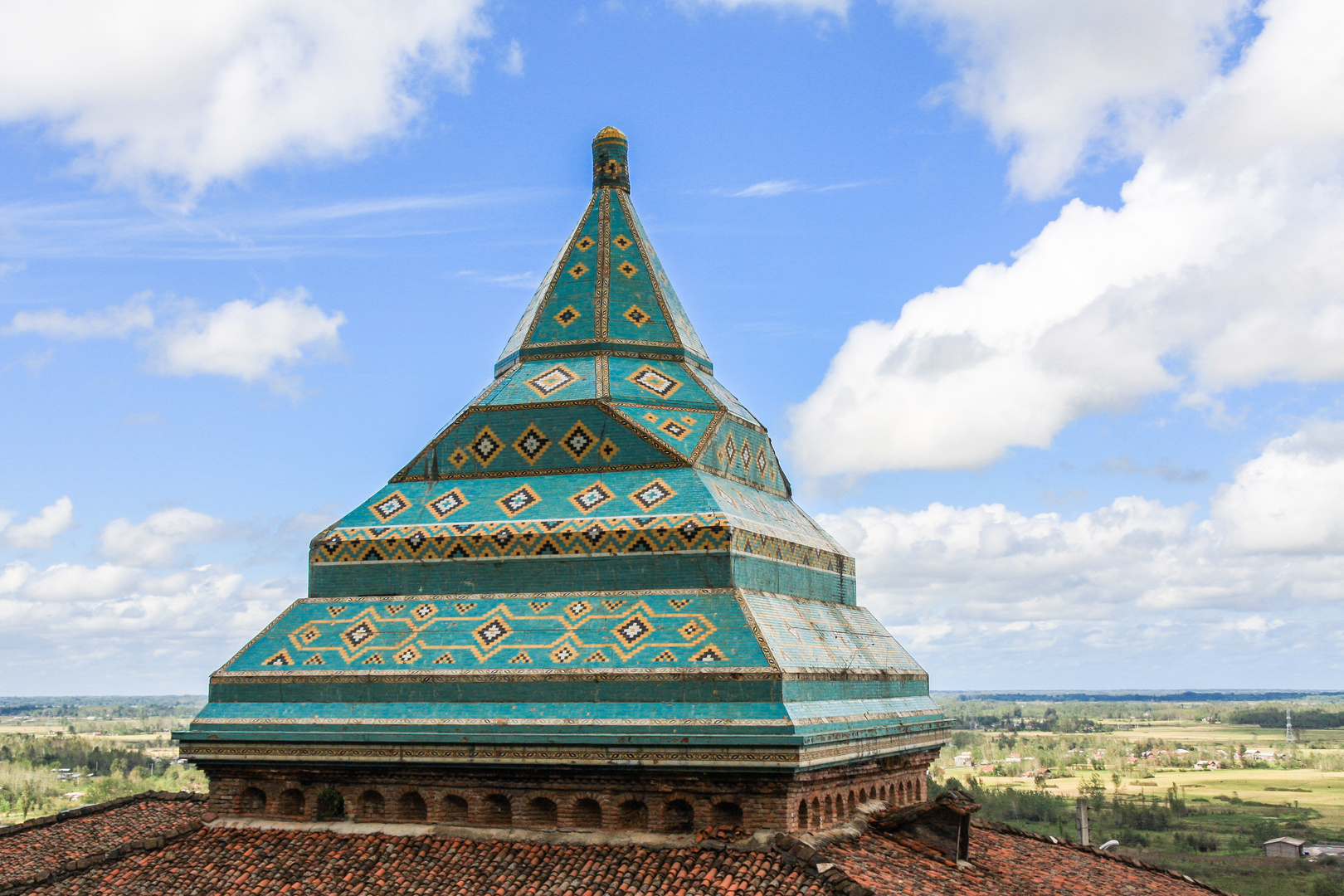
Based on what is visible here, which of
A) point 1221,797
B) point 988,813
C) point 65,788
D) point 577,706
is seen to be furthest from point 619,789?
point 1221,797

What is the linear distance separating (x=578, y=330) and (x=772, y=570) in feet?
16.5

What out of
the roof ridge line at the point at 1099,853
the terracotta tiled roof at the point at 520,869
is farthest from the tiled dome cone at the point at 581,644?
the roof ridge line at the point at 1099,853

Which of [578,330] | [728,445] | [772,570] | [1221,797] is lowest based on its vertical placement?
[1221,797]

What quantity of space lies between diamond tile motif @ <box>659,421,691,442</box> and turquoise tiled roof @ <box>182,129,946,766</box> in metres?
0.04

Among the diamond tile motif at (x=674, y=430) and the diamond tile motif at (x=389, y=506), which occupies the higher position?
the diamond tile motif at (x=674, y=430)

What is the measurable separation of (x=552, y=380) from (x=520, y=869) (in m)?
7.35

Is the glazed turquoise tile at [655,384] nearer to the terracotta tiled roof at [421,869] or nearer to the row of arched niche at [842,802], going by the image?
the row of arched niche at [842,802]

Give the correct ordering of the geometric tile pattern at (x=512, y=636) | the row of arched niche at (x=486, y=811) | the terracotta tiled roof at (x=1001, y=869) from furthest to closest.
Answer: the geometric tile pattern at (x=512, y=636)
the row of arched niche at (x=486, y=811)
the terracotta tiled roof at (x=1001, y=869)

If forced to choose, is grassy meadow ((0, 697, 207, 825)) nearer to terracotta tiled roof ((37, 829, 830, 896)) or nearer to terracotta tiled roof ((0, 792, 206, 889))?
terracotta tiled roof ((0, 792, 206, 889))

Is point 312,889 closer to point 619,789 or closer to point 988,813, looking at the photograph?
point 619,789

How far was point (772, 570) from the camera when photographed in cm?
1822

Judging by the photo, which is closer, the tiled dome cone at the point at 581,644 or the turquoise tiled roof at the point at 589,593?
the tiled dome cone at the point at 581,644

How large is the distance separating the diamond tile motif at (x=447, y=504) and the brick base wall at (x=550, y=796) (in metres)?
3.67

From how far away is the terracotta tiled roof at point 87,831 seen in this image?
55.9 ft
